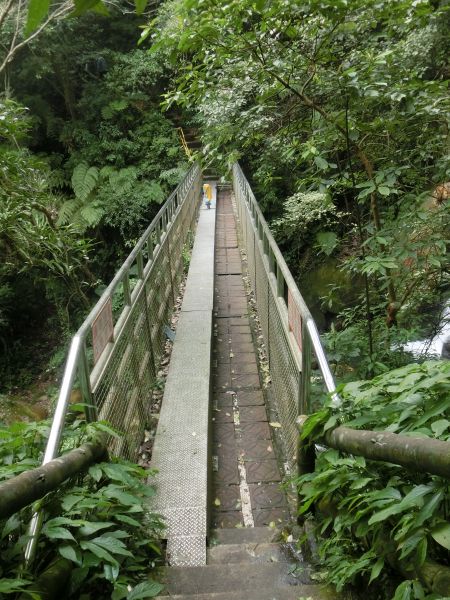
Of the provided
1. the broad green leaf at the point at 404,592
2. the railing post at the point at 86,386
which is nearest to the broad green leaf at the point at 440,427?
the broad green leaf at the point at 404,592

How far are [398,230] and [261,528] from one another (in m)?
2.92

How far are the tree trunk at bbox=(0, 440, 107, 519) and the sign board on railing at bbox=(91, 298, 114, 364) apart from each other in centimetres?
82

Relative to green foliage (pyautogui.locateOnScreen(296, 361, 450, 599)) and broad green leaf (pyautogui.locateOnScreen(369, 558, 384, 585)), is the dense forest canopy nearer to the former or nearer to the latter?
green foliage (pyautogui.locateOnScreen(296, 361, 450, 599))

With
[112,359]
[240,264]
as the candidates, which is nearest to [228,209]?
[240,264]

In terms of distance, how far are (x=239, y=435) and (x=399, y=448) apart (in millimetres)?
2981

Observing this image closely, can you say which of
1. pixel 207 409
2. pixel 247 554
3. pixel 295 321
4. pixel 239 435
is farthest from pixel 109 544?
pixel 239 435

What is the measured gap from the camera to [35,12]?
83 centimetres

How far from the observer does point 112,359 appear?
11.0 feet

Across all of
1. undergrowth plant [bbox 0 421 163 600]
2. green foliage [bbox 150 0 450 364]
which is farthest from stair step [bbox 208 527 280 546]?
green foliage [bbox 150 0 450 364]

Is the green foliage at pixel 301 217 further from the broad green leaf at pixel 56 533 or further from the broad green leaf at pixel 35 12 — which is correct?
the broad green leaf at pixel 35 12

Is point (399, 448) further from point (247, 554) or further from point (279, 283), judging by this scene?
point (279, 283)

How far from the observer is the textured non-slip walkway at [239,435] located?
3520 millimetres

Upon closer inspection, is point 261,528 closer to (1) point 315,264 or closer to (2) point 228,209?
(1) point 315,264

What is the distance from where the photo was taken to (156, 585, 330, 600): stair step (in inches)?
86.0
